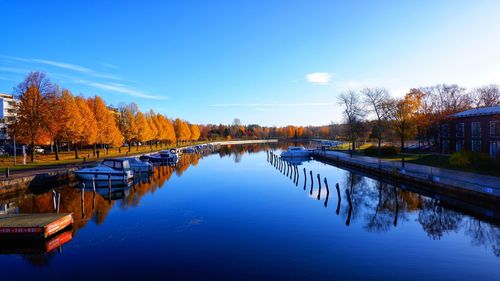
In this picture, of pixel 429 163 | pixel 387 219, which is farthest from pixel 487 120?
pixel 387 219

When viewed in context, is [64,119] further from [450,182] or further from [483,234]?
[483,234]

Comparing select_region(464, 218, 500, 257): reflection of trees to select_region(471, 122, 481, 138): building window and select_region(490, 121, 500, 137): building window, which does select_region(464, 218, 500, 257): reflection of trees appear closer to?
select_region(490, 121, 500, 137): building window

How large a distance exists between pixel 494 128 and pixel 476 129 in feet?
13.0

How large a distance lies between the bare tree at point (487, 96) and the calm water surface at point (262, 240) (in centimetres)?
5489

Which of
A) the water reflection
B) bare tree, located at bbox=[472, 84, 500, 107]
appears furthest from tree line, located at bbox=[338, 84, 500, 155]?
the water reflection

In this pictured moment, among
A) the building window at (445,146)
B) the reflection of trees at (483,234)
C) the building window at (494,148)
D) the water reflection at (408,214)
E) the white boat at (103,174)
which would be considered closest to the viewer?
the reflection of trees at (483,234)

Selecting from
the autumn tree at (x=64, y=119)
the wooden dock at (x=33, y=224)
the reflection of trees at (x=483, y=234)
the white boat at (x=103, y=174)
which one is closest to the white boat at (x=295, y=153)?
the white boat at (x=103, y=174)

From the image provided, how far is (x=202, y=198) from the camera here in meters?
28.1

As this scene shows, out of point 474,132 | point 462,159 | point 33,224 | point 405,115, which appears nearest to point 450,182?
point 462,159

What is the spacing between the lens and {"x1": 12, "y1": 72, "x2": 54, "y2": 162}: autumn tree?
141 feet

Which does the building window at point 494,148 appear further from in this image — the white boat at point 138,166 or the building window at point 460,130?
the white boat at point 138,166

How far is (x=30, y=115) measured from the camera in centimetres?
4347

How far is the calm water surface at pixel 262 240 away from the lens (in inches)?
509

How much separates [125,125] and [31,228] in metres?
57.6
